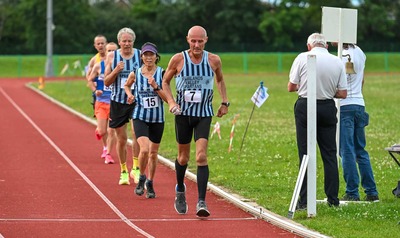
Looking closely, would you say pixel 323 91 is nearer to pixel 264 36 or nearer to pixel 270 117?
pixel 270 117

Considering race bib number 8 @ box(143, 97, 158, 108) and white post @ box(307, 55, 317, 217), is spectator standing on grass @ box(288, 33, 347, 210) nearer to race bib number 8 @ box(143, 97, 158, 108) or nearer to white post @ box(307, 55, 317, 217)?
white post @ box(307, 55, 317, 217)


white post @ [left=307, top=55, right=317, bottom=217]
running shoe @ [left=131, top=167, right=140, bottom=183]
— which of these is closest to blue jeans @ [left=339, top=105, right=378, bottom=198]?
white post @ [left=307, top=55, right=317, bottom=217]

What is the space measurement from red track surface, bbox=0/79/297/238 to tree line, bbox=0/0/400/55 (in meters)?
62.3

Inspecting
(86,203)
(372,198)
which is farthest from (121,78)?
(372,198)

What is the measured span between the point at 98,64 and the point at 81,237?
8.27 metres

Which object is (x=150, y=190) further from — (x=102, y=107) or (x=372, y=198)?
(x=102, y=107)

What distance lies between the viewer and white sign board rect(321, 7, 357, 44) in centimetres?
1277

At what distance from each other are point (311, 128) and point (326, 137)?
492 millimetres

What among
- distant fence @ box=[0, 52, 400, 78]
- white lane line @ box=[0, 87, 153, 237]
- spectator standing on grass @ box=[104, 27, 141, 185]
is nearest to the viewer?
white lane line @ box=[0, 87, 153, 237]

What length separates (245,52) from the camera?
282 feet

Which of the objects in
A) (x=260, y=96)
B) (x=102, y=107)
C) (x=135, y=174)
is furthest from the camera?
(x=102, y=107)

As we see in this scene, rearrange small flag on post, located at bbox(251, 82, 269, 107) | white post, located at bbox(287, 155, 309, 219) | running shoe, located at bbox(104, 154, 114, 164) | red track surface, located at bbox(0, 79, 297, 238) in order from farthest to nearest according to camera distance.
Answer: running shoe, located at bbox(104, 154, 114, 164) < small flag on post, located at bbox(251, 82, 269, 107) < white post, located at bbox(287, 155, 309, 219) < red track surface, located at bbox(0, 79, 297, 238)

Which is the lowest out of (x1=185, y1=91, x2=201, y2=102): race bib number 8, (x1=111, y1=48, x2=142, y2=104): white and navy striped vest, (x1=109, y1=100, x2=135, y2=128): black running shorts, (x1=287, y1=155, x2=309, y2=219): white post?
(x1=287, y1=155, x2=309, y2=219): white post

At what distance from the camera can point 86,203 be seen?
43.0 ft
